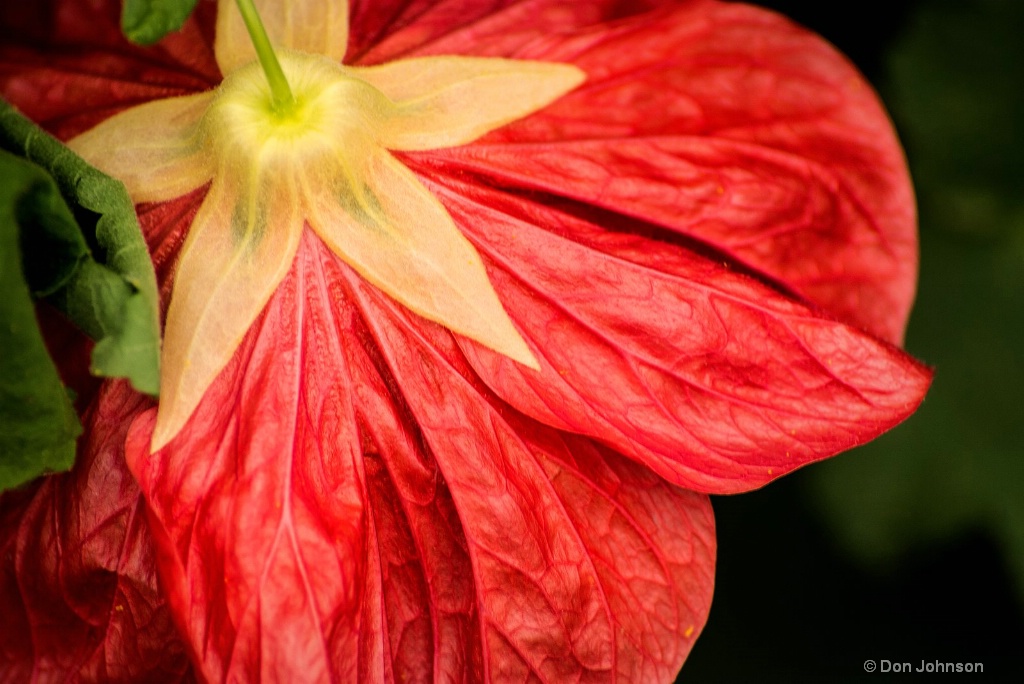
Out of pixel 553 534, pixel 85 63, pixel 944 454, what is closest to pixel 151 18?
pixel 85 63

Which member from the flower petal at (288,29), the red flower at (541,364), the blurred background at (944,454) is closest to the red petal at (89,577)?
the red flower at (541,364)

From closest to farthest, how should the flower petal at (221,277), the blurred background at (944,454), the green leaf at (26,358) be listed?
the green leaf at (26,358) → the flower petal at (221,277) → the blurred background at (944,454)

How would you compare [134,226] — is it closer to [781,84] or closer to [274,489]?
[274,489]

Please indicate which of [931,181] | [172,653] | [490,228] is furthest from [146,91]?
[931,181]

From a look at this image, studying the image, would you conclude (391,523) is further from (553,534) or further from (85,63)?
(85,63)

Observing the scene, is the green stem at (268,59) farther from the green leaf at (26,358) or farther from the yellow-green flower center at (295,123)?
the green leaf at (26,358)

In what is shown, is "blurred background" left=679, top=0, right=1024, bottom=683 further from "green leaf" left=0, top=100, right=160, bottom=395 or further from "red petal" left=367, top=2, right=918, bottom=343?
"green leaf" left=0, top=100, right=160, bottom=395

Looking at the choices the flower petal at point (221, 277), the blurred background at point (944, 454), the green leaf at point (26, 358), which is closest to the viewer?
the green leaf at point (26, 358)
